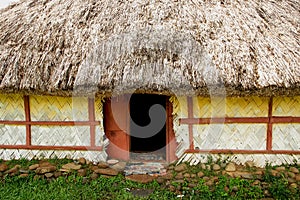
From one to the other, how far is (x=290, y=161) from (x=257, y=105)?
1.20m

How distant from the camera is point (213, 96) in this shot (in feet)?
18.2

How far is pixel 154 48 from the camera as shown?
5.43 m

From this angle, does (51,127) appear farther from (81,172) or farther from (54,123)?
(81,172)

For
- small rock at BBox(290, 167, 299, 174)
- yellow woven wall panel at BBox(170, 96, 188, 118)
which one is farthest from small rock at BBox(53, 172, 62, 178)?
small rock at BBox(290, 167, 299, 174)

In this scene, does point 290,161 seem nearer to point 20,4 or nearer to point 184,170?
point 184,170

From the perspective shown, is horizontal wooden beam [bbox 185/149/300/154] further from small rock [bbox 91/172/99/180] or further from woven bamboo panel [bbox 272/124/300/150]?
small rock [bbox 91/172/99/180]

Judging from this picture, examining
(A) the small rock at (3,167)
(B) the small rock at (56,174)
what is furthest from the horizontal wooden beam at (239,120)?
(A) the small rock at (3,167)

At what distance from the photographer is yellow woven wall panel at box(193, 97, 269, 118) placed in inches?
224

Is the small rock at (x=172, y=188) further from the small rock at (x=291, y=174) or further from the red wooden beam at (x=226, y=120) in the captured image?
the small rock at (x=291, y=174)

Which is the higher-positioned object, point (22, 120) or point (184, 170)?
point (22, 120)

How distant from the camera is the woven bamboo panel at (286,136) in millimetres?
5707

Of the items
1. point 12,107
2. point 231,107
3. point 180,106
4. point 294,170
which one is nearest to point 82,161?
point 12,107

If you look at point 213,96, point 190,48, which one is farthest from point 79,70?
point 213,96

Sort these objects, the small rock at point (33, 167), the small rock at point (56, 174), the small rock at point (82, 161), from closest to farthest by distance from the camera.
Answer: the small rock at point (56, 174) < the small rock at point (33, 167) < the small rock at point (82, 161)
